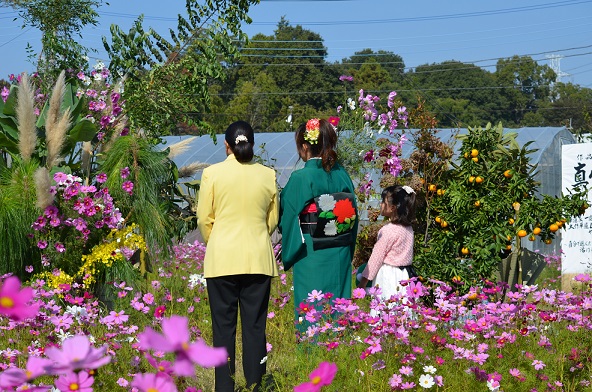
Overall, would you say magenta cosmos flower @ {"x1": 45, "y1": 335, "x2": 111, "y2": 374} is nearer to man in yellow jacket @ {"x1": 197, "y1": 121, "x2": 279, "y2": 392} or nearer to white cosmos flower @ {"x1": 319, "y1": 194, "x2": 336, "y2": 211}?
man in yellow jacket @ {"x1": 197, "y1": 121, "x2": 279, "y2": 392}

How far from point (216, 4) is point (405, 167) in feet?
7.20

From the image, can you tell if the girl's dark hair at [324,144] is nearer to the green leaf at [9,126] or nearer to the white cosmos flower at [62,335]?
the white cosmos flower at [62,335]

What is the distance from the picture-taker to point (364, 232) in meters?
6.96

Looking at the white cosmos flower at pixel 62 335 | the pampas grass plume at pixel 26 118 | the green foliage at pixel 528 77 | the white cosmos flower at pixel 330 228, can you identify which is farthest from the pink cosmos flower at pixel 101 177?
the green foliage at pixel 528 77

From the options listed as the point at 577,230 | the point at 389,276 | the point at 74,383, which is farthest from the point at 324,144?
the point at 577,230

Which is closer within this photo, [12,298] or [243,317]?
[12,298]

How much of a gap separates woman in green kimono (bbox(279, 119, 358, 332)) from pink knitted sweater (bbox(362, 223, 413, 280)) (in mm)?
669

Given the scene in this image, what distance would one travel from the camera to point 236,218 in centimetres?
431

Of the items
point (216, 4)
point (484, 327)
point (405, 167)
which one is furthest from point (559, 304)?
point (216, 4)

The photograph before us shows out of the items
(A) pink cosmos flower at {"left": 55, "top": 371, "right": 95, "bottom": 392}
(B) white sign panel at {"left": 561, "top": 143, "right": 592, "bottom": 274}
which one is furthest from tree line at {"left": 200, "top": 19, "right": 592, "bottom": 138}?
(A) pink cosmos flower at {"left": 55, "top": 371, "right": 95, "bottom": 392}

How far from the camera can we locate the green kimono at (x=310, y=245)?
5.00 m

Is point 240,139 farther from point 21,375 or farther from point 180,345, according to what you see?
point 180,345

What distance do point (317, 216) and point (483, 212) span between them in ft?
6.23

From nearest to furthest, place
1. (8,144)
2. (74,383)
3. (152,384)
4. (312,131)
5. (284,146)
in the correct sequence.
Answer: (152,384)
(74,383)
(312,131)
(8,144)
(284,146)
